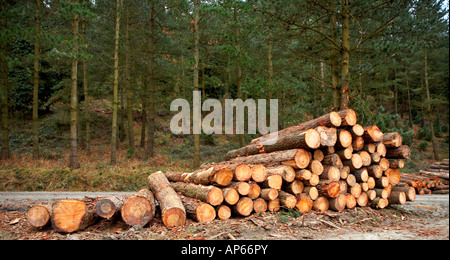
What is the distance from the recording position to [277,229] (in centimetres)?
538

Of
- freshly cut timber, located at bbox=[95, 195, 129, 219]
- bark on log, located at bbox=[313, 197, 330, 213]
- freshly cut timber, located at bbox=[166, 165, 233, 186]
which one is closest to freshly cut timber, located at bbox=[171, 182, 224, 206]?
freshly cut timber, located at bbox=[166, 165, 233, 186]

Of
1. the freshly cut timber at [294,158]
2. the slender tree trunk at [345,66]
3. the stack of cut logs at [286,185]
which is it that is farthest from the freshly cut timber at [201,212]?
the slender tree trunk at [345,66]

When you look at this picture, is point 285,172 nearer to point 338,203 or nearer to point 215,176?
point 338,203

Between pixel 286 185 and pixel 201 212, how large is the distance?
225 cm

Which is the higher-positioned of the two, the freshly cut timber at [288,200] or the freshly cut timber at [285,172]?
the freshly cut timber at [285,172]

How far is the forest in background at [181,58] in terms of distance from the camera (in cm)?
924

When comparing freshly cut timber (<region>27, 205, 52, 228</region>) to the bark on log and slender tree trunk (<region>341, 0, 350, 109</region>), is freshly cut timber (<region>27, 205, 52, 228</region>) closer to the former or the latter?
the bark on log

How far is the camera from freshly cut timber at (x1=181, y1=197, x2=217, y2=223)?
5680 mm

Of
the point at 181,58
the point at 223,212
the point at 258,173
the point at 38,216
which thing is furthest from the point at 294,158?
the point at 181,58

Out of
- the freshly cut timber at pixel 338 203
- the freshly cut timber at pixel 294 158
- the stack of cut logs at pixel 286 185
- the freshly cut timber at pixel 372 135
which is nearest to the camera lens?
the stack of cut logs at pixel 286 185

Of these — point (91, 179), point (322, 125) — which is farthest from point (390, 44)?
point (91, 179)

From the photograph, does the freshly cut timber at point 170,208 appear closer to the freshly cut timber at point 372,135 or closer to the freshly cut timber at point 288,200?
the freshly cut timber at point 288,200

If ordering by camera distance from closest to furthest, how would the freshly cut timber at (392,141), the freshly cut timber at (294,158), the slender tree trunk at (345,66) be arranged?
the freshly cut timber at (294,158) < the freshly cut timber at (392,141) < the slender tree trunk at (345,66)

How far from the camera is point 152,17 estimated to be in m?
16.1
